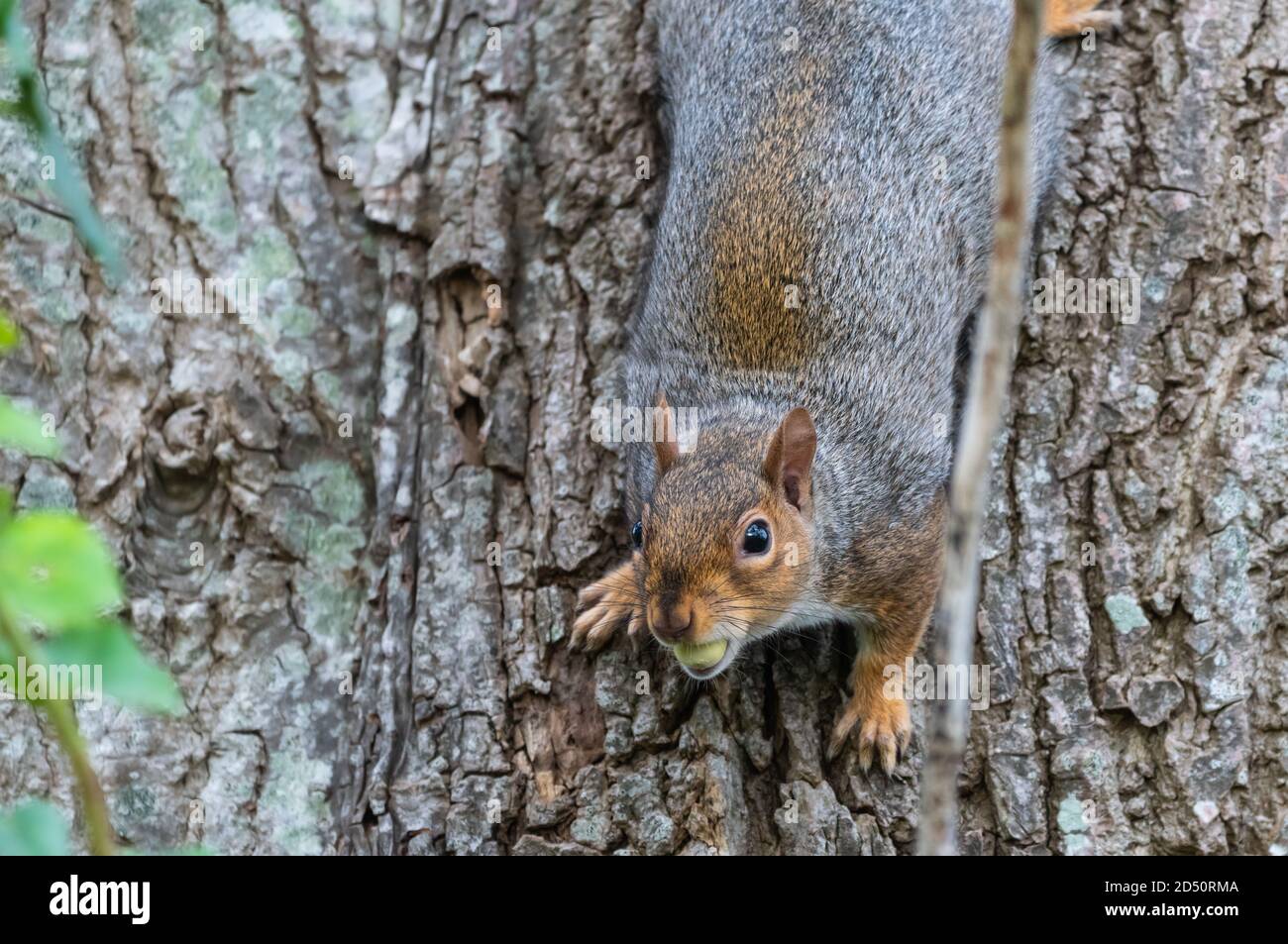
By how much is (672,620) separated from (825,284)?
40.0 inches

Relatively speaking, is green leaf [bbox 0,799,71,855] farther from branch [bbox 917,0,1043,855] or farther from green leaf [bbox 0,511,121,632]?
branch [bbox 917,0,1043,855]

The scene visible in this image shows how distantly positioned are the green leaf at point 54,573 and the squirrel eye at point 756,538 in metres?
2.06

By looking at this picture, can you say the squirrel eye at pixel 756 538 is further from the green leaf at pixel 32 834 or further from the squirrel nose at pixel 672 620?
the green leaf at pixel 32 834

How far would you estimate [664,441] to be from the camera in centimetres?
298

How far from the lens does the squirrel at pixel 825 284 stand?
304 centimetres

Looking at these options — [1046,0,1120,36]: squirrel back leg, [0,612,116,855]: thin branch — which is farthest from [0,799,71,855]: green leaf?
[1046,0,1120,36]: squirrel back leg

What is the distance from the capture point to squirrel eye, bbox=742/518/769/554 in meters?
2.85

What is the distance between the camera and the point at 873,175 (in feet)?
10.5

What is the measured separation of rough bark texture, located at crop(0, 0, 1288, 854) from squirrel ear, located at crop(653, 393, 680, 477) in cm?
20

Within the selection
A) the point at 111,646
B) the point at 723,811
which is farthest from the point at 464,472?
the point at 111,646

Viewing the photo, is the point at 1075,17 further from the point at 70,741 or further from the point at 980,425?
the point at 70,741
